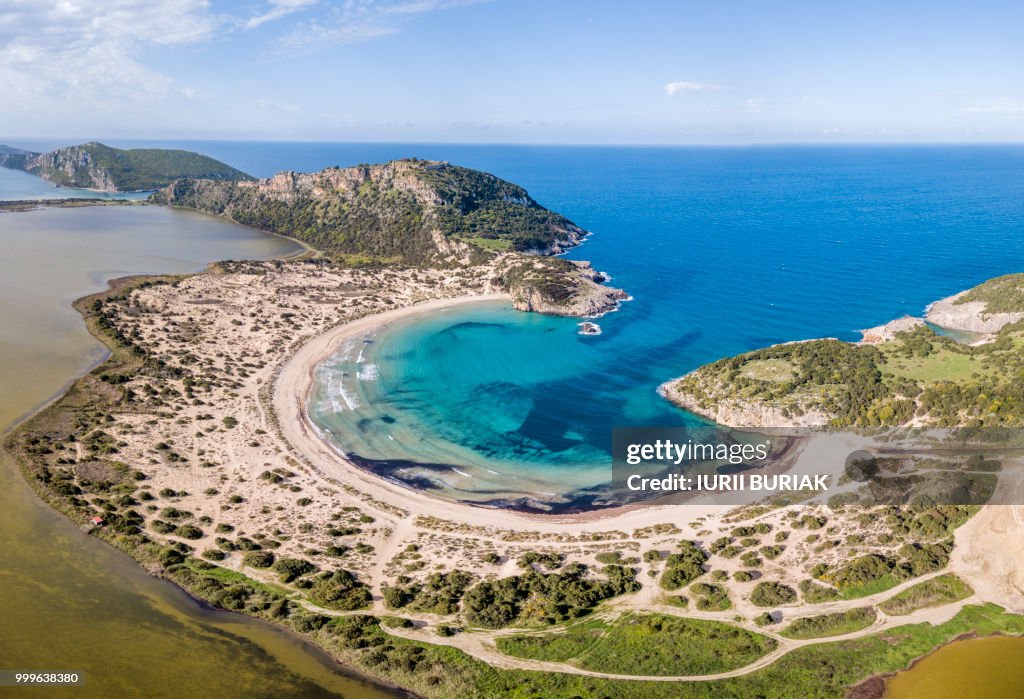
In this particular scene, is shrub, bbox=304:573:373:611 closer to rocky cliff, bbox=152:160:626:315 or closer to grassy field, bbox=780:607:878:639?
grassy field, bbox=780:607:878:639

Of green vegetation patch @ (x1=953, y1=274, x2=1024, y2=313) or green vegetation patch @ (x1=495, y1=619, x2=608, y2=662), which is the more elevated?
green vegetation patch @ (x1=953, y1=274, x2=1024, y2=313)

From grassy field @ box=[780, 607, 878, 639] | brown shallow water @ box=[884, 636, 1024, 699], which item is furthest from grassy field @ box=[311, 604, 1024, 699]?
grassy field @ box=[780, 607, 878, 639]

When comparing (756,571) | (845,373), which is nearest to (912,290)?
(845,373)

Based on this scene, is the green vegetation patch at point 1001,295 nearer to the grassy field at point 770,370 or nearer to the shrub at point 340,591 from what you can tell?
the grassy field at point 770,370

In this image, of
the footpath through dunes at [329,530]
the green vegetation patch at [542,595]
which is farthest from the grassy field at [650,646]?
the green vegetation patch at [542,595]

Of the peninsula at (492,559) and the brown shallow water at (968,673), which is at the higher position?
the peninsula at (492,559)

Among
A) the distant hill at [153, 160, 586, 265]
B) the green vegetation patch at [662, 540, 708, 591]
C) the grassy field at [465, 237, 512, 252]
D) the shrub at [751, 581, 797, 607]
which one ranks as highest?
the distant hill at [153, 160, 586, 265]

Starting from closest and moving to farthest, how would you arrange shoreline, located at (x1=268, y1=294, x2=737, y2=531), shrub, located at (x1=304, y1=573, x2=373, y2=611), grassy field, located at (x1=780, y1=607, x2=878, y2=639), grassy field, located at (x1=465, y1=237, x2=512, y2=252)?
A: grassy field, located at (x1=780, y1=607, x2=878, y2=639) → shrub, located at (x1=304, y1=573, x2=373, y2=611) → shoreline, located at (x1=268, y1=294, x2=737, y2=531) → grassy field, located at (x1=465, y1=237, x2=512, y2=252)
